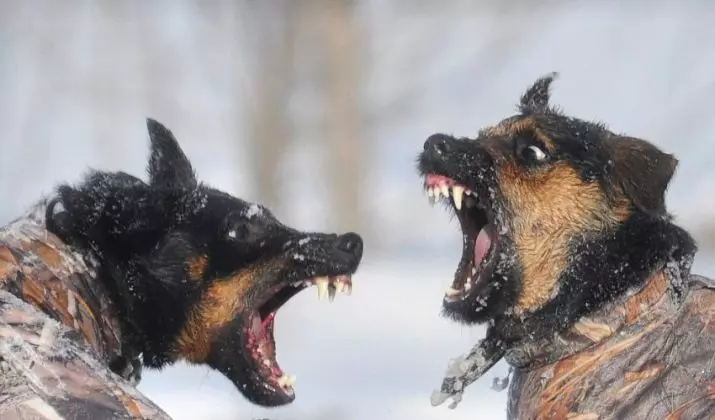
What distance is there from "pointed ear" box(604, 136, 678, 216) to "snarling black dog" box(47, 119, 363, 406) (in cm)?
104

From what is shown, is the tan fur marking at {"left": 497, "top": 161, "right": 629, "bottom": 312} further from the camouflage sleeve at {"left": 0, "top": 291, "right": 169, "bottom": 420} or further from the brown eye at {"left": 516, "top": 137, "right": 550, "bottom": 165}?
the camouflage sleeve at {"left": 0, "top": 291, "right": 169, "bottom": 420}

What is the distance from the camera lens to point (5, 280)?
241 cm

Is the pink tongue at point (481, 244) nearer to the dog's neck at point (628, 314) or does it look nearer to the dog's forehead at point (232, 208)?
the dog's neck at point (628, 314)

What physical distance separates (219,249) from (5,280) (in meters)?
0.97

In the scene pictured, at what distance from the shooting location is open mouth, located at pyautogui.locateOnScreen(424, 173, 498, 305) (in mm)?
3148

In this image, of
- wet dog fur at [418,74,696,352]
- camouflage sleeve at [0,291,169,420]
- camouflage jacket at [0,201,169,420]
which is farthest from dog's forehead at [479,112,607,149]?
camouflage sleeve at [0,291,169,420]

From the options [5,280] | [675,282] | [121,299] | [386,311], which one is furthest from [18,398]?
[386,311]

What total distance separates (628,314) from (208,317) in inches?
56.3

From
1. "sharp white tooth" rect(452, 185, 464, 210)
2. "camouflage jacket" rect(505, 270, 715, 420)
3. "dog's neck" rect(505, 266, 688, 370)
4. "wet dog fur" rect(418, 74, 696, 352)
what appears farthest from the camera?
"sharp white tooth" rect(452, 185, 464, 210)

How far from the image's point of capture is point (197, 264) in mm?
3236

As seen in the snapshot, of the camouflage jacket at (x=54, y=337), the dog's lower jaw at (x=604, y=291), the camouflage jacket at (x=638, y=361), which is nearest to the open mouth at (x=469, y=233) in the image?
the dog's lower jaw at (x=604, y=291)

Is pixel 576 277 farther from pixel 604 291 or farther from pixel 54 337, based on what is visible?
pixel 54 337

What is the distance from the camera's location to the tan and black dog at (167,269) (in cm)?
268

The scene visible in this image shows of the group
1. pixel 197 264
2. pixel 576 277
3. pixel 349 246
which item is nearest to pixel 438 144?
pixel 349 246
